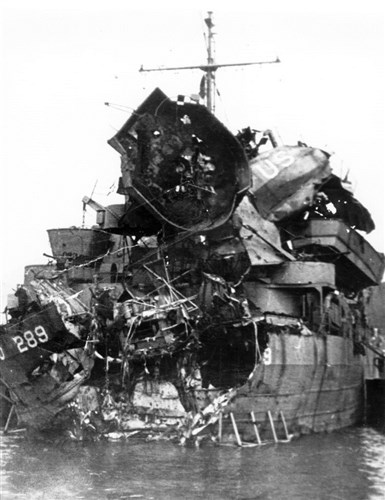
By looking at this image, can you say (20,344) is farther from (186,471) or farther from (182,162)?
(182,162)

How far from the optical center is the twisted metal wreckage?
13523 millimetres

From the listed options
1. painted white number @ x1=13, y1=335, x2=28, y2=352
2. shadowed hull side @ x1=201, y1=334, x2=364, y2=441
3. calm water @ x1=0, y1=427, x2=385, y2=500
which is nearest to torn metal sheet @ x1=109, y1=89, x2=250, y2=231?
shadowed hull side @ x1=201, y1=334, x2=364, y2=441

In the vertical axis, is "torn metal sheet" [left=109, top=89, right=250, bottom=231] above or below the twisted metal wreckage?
above

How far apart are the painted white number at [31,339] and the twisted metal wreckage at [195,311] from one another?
0.09 ft

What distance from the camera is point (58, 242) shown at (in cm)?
1995

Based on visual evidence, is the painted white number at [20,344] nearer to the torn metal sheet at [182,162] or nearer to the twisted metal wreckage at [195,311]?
the twisted metal wreckage at [195,311]

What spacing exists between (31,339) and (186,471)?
408cm

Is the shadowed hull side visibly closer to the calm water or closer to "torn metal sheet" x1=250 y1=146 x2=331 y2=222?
the calm water

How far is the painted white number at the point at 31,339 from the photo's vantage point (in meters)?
13.1

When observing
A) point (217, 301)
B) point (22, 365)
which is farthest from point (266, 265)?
point (22, 365)

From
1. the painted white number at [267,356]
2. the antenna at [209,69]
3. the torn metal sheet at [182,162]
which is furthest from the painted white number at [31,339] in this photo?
the antenna at [209,69]

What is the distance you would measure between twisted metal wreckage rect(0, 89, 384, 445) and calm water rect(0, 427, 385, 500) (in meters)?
0.71

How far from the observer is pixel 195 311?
14016 mm

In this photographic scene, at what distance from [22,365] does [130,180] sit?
4695mm
